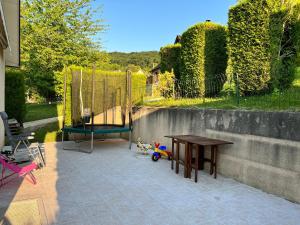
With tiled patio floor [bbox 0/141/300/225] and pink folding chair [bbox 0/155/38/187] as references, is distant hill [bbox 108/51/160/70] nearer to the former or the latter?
tiled patio floor [bbox 0/141/300/225]

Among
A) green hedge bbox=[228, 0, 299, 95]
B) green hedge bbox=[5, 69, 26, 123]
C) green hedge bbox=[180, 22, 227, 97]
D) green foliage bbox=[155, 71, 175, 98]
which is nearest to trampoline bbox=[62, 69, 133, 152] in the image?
green foliage bbox=[155, 71, 175, 98]

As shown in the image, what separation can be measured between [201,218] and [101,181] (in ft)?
7.08

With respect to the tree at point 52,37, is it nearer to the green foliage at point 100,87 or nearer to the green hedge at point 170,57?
the green hedge at point 170,57

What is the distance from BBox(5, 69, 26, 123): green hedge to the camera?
905 centimetres

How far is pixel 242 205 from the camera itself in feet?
11.6

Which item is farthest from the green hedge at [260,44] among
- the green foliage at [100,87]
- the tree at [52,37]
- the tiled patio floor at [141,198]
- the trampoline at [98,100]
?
the tree at [52,37]

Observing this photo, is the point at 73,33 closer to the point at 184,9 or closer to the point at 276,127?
the point at 184,9

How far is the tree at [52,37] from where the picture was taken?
49.9 feet

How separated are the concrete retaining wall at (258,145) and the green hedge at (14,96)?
6.73 metres

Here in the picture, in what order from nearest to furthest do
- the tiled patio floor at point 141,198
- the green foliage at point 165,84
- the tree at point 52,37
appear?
1. the tiled patio floor at point 141,198
2. the green foliage at point 165,84
3. the tree at point 52,37

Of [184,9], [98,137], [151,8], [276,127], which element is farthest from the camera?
[151,8]

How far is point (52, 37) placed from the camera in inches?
607

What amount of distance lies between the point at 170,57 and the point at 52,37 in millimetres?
8068

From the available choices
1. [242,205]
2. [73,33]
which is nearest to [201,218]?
[242,205]
